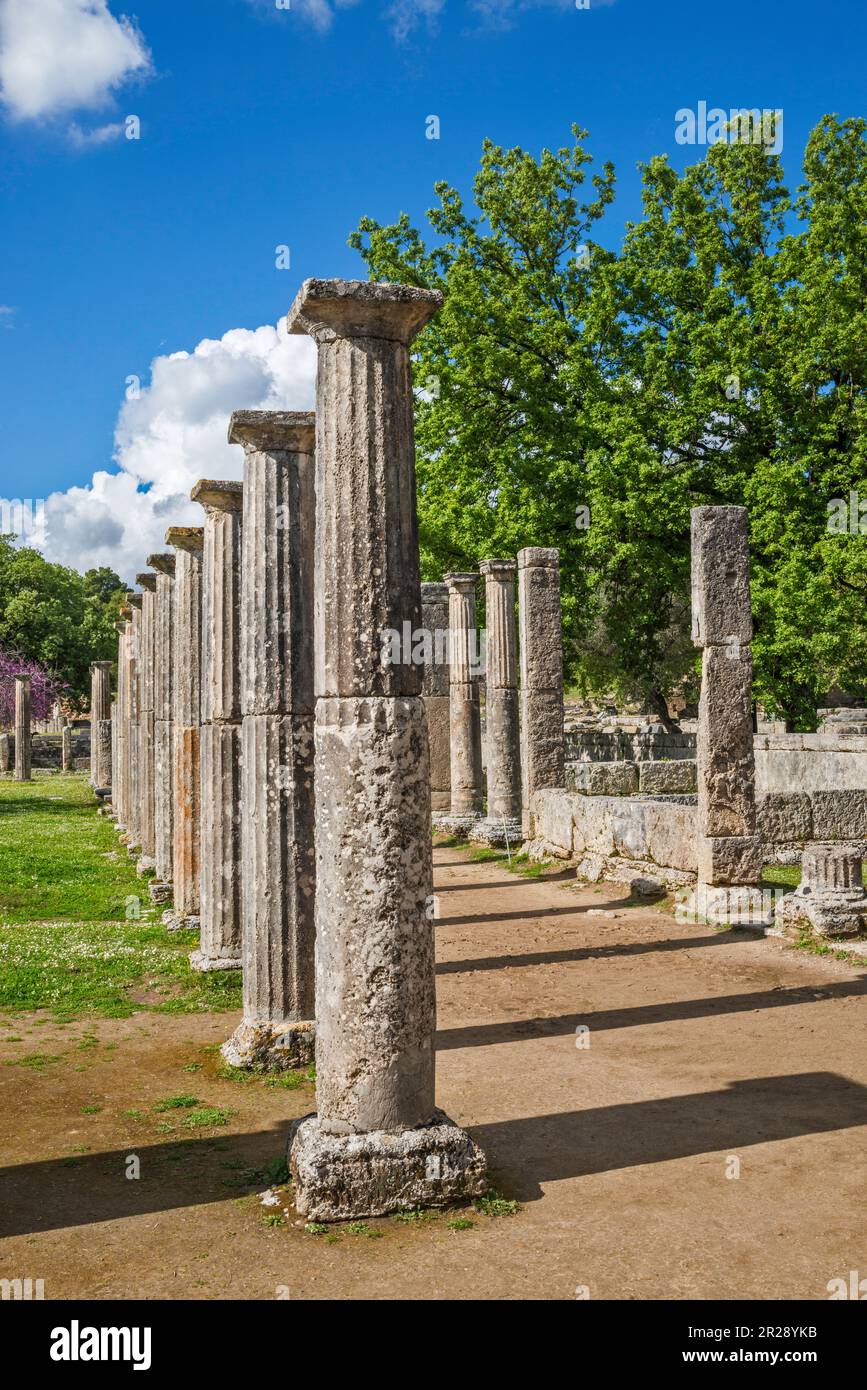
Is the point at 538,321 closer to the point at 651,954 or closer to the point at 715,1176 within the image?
the point at 651,954

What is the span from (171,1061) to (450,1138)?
2907 millimetres

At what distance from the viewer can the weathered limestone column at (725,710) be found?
11797 millimetres

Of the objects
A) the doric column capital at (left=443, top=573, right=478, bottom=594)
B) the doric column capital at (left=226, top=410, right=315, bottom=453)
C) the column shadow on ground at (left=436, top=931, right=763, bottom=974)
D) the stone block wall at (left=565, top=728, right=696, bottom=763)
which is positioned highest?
the doric column capital at (left=443, top=573, right=478, bottom=594)

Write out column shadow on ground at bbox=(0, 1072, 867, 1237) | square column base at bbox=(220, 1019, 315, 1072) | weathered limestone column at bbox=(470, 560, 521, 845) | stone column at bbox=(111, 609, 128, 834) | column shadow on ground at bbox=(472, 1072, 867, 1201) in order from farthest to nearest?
stone column at bbox=(111, 609, 128, 834), weathered limestone column at bbox=(470, 560, 521, 845), square column base at bbox=(220, 1019, 315, 1072), column shadow on ground at bbox=(472, 1072, 867, 1201), column shadow on ground at bbox=(0, 1072, 867, 1237)

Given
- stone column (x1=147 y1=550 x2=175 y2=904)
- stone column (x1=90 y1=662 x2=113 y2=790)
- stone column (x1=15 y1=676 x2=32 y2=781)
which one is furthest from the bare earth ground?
stone column (x1=15 y1=676 x2=32 y2=781)

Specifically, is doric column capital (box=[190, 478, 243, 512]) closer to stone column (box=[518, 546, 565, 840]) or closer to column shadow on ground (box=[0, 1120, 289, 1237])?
column shadow on ground (box=[0, 1120, 289, 1237])

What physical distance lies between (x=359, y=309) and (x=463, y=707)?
14.9 meters

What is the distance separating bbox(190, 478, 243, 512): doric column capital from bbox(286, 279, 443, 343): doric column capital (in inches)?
144

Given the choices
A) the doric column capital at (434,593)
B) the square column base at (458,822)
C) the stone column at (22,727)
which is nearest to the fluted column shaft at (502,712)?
the square column base at (458,822)

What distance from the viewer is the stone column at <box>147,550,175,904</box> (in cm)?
1291

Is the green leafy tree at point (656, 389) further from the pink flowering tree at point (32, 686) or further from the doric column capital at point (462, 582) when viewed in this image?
the pink flowering tree at point (32, 686)

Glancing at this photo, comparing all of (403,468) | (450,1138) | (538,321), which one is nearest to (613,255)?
(538,321)

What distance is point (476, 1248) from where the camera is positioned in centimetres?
461

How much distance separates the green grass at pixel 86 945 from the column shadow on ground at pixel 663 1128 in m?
3.35
